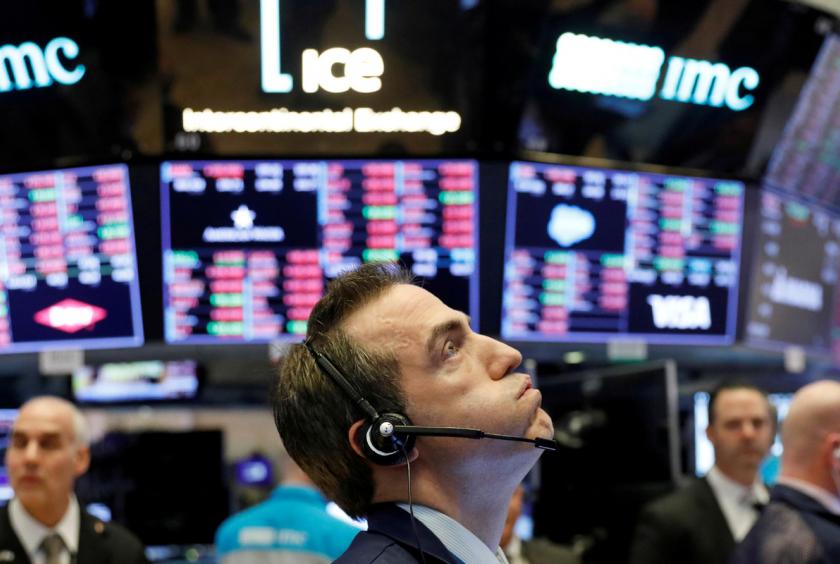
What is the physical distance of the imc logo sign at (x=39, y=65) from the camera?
3.75m

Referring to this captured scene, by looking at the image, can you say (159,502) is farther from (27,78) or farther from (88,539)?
(27,78)

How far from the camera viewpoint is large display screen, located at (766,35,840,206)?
13.8 ft

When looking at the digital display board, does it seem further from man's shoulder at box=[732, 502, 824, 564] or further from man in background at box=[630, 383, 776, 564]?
man's shoulder at box=[732, 502, 824, 564]

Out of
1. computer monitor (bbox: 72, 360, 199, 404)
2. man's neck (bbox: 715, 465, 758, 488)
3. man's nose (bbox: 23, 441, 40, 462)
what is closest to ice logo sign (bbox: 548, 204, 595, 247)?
man's neck (bbox: 715, 465, 758, 488)

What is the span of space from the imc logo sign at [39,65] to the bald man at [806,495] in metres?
2.43

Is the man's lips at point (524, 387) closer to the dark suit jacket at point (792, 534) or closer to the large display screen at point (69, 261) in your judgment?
the dark suit jacket at point (792, 534)

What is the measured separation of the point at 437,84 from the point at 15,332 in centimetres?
164

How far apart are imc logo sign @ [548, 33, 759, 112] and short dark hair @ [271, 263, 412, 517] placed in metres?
2.37

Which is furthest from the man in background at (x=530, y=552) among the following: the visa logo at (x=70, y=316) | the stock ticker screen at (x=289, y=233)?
the visa logo at (x=70, y=316)

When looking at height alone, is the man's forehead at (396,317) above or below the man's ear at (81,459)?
above

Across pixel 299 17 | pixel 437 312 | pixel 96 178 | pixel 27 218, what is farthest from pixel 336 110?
pixel 437 312

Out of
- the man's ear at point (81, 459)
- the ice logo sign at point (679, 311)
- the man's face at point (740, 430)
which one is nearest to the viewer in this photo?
the man's ear at point (81, 459)

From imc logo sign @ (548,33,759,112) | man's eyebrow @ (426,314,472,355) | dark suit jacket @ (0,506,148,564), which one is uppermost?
imc logo sign @ (548,33,759,112)

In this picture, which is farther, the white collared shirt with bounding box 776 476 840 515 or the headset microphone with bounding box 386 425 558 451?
the white collared shirt with bounding box 776 476 840 515
